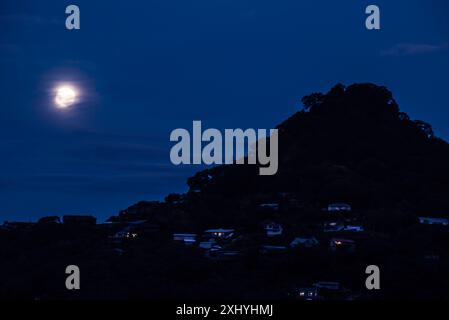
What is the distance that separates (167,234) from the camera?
42.8 m

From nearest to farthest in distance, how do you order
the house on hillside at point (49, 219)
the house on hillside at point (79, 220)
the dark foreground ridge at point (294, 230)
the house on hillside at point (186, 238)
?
A: the dark foreground ridge at point (294, 230)
the house on hillside at point (186, 238)
the house on hillside at point (79, 220)
the house on hillside at point (49, 219)

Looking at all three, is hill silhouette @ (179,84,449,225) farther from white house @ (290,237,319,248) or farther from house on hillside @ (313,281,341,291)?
house on hillside @ (313,281,341,291)

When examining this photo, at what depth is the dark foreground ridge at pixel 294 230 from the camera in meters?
31.7

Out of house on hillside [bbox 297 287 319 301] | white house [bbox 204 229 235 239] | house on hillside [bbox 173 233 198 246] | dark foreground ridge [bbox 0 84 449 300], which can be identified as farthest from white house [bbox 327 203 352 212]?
house on hillside [bbox 297 287 319 301]

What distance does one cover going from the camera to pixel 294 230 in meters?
41.4

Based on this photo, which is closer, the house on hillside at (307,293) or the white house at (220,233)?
the house on hillside at (307,293)

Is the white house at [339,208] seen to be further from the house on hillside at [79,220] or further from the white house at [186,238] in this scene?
the house on hillside at [79,220]

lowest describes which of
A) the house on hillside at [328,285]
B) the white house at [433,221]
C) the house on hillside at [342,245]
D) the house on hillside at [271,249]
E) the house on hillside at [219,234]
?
the house on hillside at [328,285]

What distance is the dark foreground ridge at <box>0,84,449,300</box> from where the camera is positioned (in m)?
31.7

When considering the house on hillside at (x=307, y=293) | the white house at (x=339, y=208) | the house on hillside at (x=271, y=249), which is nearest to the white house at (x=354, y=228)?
the house on hillside at (x=271, y=249)

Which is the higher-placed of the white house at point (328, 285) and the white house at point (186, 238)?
the white house at point (186, 238)

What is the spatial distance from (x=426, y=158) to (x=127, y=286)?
98.2ft
